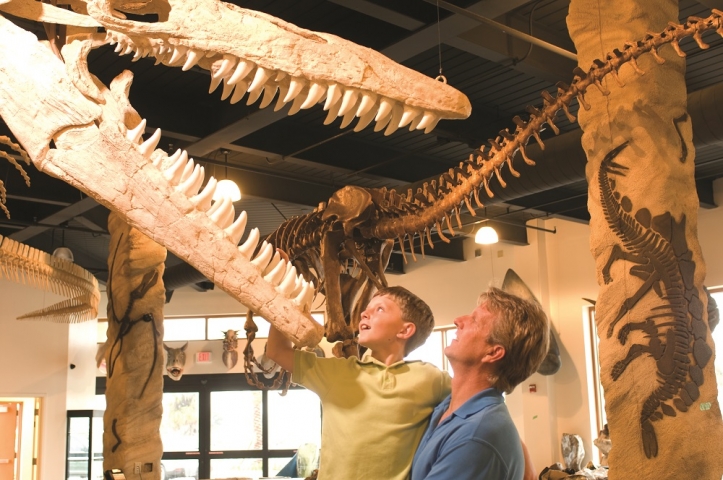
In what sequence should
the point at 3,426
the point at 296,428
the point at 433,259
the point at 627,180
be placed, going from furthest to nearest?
1. the point at 296,428
2. the point at 433,259
3. the point at 3,426
4. the point at 627,180

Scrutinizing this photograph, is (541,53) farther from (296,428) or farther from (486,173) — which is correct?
(296,428)

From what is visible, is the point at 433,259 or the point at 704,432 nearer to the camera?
the point at 704,432

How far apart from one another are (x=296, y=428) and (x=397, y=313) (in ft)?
45.6

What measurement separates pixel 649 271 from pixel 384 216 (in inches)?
49.5

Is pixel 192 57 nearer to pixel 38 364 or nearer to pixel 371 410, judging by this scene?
pixel 371 410

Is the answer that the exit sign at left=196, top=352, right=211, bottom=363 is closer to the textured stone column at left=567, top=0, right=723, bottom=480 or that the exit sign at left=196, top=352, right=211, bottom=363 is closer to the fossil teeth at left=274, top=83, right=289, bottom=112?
the textured stone column at left=567, top=0, right=723, bottom=480

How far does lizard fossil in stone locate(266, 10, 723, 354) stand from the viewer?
3006mm

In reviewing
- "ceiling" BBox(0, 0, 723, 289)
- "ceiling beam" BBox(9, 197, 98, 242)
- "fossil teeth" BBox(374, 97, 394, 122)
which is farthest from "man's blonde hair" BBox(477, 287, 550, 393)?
"ceiling beam" BBox(9, 197, 98, 242)

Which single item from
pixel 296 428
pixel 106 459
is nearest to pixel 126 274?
pixel 106 459

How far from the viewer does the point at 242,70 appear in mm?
1872

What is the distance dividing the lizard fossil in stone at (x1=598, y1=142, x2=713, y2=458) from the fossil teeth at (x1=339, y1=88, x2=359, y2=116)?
193 centimetres

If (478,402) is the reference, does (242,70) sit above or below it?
above

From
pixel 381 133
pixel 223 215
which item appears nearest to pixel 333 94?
pixel 223 215

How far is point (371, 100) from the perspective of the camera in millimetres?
1866
